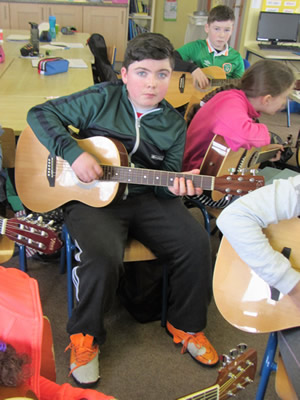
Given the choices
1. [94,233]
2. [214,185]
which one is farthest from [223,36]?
[94,233]

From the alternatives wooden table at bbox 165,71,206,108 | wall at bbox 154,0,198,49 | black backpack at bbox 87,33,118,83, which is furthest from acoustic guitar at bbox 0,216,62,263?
wall at bbox 154,0,198,49

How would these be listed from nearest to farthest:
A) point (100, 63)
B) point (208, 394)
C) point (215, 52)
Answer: point (208, 394)
point (215, 52)
point (100, 63)

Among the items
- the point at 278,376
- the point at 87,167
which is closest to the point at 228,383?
the point at 278,376

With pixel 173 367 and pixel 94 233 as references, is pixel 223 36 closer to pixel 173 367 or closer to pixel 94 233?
pixel 94 233

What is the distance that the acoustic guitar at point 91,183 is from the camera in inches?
58.5

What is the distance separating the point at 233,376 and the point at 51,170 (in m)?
1.02

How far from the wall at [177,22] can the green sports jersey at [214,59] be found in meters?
3.00

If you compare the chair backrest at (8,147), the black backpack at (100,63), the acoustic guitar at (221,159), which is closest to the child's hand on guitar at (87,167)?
the chair backrest at (8,147)

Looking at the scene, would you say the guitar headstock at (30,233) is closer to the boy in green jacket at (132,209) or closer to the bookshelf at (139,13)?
the boy in green jacket at (132,209)

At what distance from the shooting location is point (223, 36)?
2.98m

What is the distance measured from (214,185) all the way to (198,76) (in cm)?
157

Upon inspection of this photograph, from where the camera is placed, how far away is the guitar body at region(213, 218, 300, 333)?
4.06 ft

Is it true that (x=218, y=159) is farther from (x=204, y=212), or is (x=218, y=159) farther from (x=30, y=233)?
(x=30, y=233)

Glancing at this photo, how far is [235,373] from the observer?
1.06m
